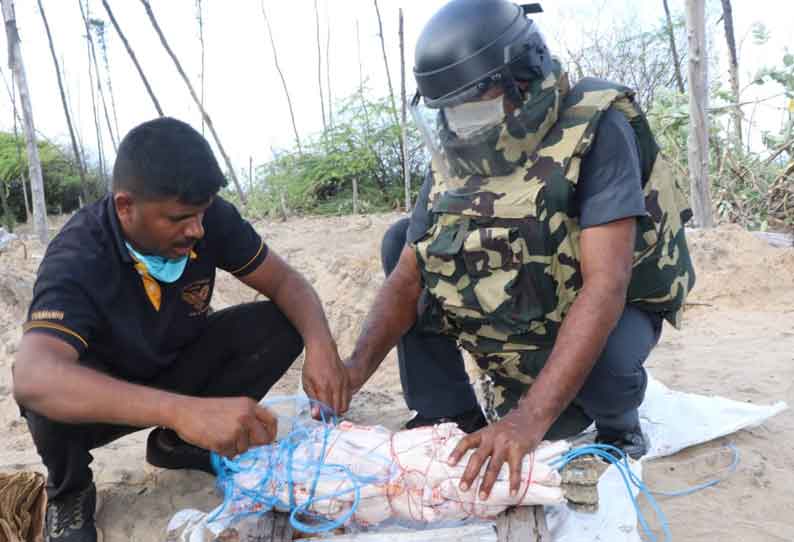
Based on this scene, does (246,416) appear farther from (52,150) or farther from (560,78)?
(52,150)

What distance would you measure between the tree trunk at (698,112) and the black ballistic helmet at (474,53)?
3.36 m

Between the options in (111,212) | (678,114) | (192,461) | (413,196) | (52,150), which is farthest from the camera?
(52,150)

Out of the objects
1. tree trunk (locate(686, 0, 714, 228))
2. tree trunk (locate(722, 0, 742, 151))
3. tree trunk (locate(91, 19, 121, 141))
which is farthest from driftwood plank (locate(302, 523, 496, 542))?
tree trunk (locate(91, 19, 121, 141))

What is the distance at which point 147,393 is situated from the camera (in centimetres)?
156

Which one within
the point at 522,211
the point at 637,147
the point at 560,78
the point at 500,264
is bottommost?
the point at 500,264

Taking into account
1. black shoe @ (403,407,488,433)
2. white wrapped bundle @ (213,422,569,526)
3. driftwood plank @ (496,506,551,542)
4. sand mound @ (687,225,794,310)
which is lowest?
sand mound @ (687,225,794,310)

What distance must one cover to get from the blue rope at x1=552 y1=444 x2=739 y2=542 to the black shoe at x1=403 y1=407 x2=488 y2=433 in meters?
0.44

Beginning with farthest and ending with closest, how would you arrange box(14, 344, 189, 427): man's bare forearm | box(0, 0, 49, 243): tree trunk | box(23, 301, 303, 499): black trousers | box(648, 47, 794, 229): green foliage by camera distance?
box(0, 0, 49, 243): tree trunk < box(648, 47, 794, 229): green foliage < box(23, 301, 303, 499): black trousers < box(14, 344, 189, 427): man's bare forearm

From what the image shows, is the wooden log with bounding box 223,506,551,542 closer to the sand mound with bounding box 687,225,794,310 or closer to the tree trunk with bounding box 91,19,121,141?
the sand mound with bounding box 687,225,794,310

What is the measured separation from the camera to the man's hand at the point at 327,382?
190 cm

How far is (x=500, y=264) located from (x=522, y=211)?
0.52 feet

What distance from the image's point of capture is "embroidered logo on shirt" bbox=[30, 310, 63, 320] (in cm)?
165

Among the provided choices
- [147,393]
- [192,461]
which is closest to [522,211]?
[147,393]

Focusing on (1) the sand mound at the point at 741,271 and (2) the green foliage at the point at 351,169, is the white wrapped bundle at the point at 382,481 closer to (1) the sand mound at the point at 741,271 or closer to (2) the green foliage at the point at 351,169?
(1) the sand mound at the point at 741,271
